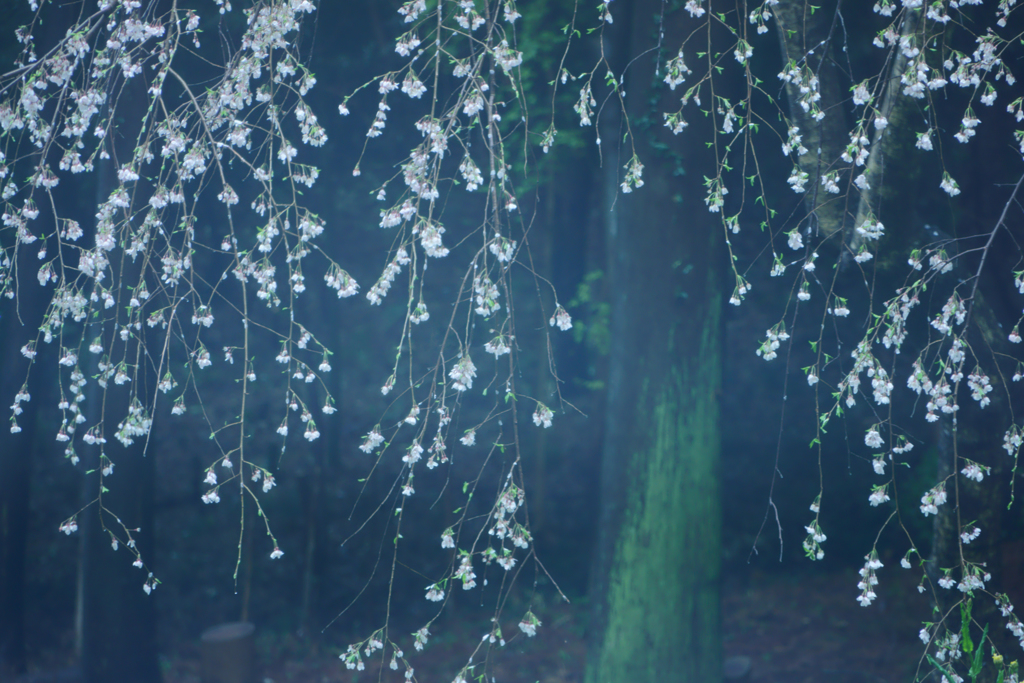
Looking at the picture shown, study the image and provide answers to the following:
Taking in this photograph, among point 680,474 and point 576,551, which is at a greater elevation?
point 680,474

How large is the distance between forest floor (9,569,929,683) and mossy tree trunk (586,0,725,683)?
75.3 inches

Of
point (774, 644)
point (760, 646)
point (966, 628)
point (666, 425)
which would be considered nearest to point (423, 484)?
point (760, 646)

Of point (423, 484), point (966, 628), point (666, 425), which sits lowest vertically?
point (966, 628)

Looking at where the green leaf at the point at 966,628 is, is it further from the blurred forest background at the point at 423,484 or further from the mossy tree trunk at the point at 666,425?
the blurred forest background at the point at 423,484

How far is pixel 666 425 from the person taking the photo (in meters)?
4.65

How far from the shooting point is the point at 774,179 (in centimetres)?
748

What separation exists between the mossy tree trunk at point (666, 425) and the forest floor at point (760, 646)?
1912mm

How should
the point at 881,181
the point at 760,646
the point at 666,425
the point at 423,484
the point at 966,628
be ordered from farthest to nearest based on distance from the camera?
the point at 423,484, the point at 760,646, the point at 666,425, the point at 881,181, the point at 966,628

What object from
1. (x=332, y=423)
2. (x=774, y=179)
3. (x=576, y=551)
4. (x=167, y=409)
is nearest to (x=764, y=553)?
(x=576, y=551)

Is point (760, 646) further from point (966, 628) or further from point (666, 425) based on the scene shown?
point (966, 628)

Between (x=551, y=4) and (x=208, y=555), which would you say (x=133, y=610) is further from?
(x=551, y=4)

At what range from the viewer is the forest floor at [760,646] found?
6.47 meters

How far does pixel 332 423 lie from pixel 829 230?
516cm

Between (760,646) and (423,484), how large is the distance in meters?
3.48
